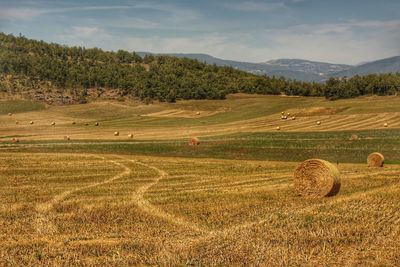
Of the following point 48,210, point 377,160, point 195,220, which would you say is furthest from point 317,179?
point 377,160

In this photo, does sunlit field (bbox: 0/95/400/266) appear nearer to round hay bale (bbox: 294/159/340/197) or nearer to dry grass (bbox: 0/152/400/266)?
dry grass (bbox: 0/152/400/266)

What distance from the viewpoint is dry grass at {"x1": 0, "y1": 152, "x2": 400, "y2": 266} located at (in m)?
14.8

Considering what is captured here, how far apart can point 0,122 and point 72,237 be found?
103018mm

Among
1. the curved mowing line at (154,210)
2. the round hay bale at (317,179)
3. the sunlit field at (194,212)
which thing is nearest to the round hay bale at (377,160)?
the sunlit field at (194,212)

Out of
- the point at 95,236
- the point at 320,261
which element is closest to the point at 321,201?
the point at 320,261

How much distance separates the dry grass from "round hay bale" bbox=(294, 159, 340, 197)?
0.72 meters

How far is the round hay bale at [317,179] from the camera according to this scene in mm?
25234

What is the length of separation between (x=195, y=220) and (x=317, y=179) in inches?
344

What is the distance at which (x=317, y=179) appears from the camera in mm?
25688

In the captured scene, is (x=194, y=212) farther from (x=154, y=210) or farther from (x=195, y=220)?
(x=154, y=210)

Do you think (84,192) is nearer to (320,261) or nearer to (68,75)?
(320,261)

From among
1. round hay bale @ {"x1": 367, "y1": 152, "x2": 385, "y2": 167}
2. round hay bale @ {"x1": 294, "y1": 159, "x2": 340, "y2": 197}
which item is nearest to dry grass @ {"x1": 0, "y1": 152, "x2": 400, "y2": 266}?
round hay bale @ {"x1": 294, "y1": 159, "x2": 340, "y2": 197}

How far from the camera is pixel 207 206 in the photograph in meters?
22.6

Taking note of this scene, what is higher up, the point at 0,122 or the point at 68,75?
the point at 68,75
